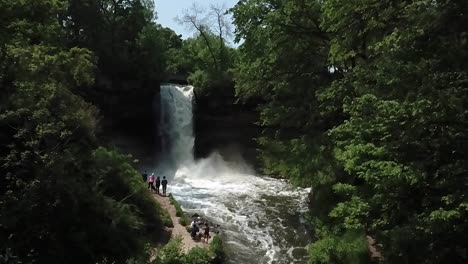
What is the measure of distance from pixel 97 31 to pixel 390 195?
31.8 m

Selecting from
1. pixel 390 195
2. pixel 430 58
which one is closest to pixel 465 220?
pixel 390 195

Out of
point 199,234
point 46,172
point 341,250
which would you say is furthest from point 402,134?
point 199,234

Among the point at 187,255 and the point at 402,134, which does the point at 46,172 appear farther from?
the point at 402,134

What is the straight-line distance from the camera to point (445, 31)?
11086 millimetres

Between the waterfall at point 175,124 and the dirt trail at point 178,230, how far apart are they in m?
14.6

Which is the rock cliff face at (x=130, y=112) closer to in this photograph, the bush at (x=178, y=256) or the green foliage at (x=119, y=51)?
the green foliage at (x=119, y=51)

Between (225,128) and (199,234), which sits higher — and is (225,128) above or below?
above

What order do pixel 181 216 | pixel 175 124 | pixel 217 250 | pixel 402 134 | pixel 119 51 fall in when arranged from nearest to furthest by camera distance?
pixel 402 134
pixel 217 250
pixel 181 216
pixel 119 51
pixel 175 124

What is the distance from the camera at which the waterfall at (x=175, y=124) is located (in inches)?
1638

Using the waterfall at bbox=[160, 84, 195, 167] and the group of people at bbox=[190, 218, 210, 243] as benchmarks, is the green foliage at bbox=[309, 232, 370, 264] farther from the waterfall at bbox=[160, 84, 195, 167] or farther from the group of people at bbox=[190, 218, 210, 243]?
the waterfall at bbox=[160, 84, 195, 167]

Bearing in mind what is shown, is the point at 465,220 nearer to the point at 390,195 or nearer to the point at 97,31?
the point at 390,195

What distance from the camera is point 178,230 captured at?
73.8 feet

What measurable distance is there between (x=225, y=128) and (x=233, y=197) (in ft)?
46.9

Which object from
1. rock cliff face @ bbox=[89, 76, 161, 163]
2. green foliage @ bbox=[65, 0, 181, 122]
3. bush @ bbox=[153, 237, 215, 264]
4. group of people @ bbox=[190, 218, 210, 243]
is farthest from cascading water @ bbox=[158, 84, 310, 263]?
green foliage @ bbox=[65, 0, 181, 122]
